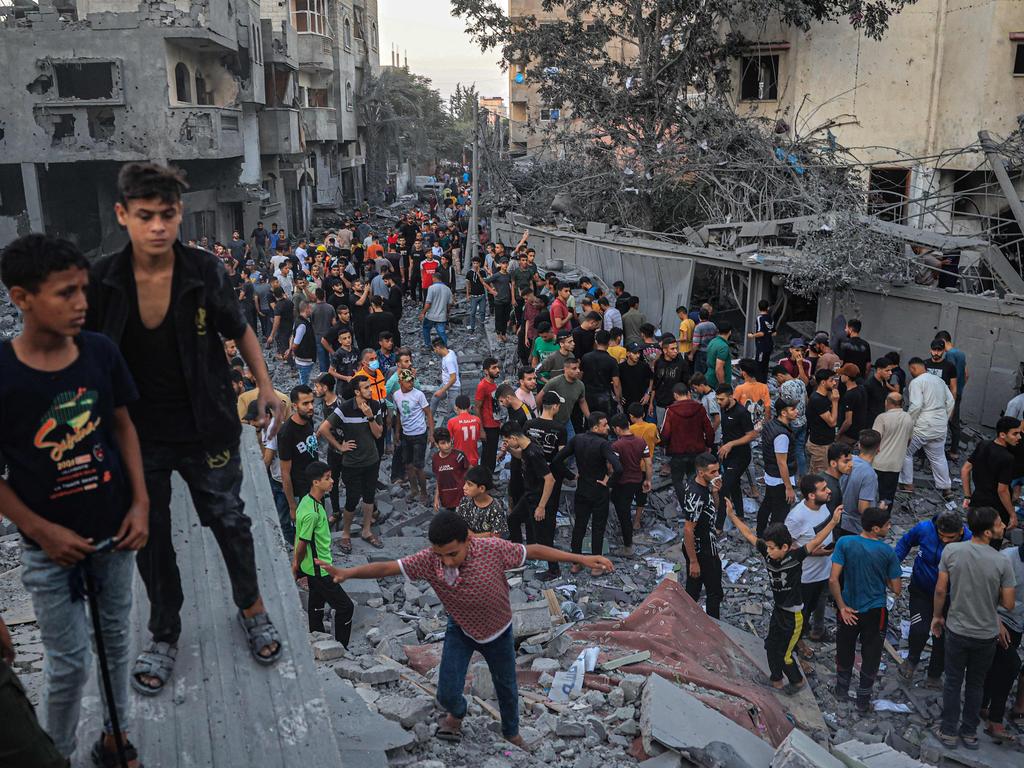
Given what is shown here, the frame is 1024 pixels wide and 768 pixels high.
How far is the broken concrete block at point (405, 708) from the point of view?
466 cm

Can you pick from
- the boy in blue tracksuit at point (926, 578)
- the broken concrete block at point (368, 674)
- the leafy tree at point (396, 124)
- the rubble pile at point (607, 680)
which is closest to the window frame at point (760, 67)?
the rubble pile at point (607, 680)

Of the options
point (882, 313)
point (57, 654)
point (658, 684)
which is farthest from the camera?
point (882, 313)

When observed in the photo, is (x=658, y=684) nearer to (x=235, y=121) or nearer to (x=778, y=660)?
(x=778, y=660)

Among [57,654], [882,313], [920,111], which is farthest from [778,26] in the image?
[57,654]

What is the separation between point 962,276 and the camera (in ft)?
39.7

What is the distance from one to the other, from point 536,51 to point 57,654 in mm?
21003

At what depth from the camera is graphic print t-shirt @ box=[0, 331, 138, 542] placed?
2529 millimetres

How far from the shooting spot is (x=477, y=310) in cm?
1753

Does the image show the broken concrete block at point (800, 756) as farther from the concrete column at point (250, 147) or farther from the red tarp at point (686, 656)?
the concrete column at point (250, 147)

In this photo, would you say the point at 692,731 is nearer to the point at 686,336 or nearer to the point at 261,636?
the point at 261,636

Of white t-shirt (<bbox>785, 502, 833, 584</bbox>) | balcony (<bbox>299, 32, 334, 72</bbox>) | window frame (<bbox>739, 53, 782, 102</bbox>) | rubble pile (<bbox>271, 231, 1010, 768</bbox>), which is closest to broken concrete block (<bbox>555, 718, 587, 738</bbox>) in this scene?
rubble pile (<bbox>271, 231, 1010, 768</bbox>)

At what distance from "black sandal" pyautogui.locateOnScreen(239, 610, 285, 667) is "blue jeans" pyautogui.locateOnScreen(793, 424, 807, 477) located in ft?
21.8

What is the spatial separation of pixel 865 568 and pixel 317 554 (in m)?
3.93

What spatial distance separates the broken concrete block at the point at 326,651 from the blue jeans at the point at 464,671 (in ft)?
3.89
